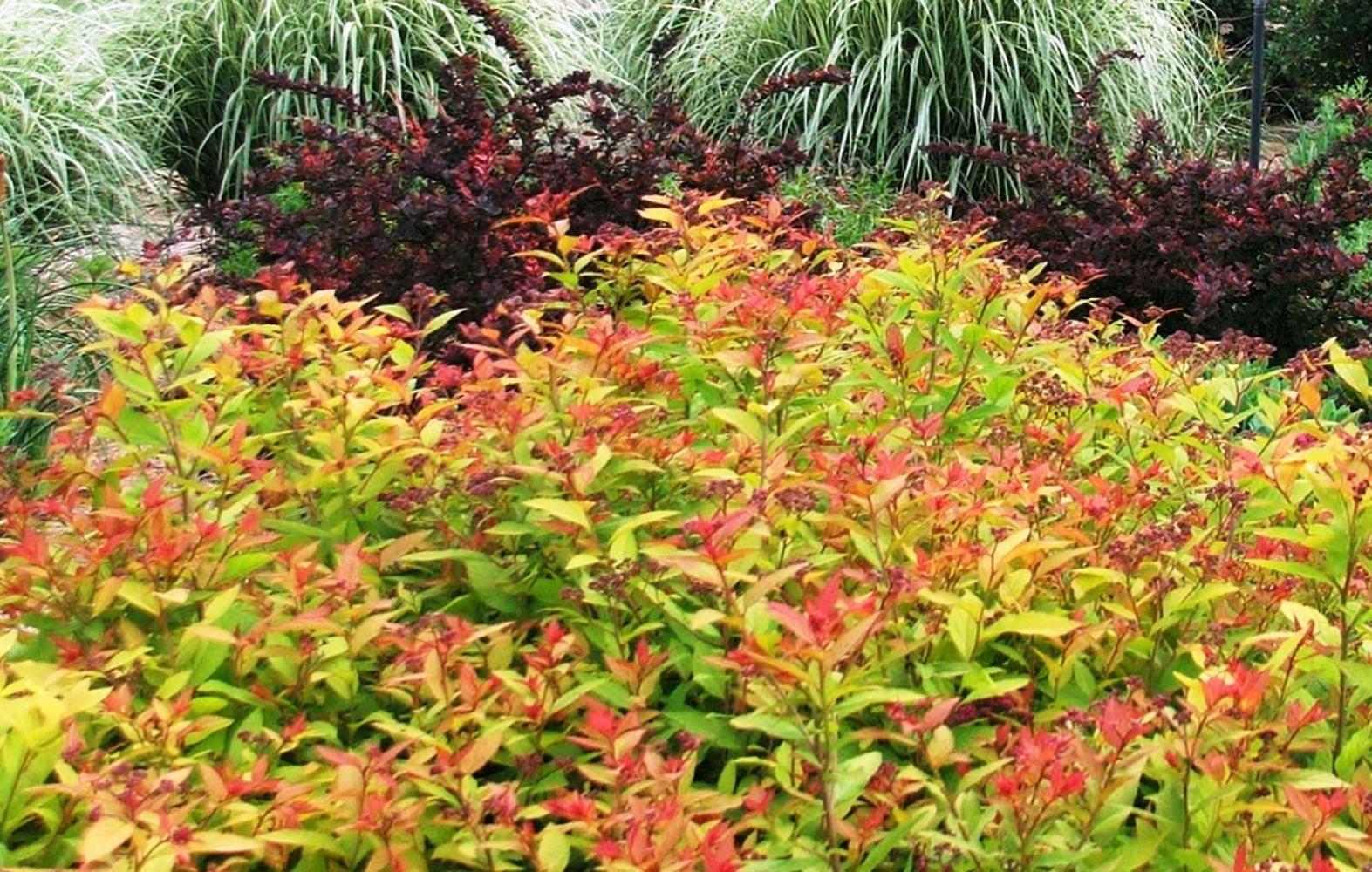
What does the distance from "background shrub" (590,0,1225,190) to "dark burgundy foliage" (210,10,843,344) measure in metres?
2.06

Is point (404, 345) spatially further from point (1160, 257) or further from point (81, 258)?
point (81, 258)

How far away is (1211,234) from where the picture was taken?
14.8ft

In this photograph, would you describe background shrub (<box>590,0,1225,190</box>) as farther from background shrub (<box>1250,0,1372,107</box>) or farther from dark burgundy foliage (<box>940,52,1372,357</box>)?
background shrub (<box>1250,0,1372,107</box>)

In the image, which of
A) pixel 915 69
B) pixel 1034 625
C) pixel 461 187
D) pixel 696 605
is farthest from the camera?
pixel 915 69

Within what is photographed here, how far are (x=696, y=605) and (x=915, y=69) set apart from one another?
5.34 metres

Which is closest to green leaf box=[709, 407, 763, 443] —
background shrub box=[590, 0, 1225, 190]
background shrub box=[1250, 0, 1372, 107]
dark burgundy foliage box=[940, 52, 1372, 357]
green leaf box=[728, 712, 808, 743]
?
green leaf box=[728, 712, 808, 743]

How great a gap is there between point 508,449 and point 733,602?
20.0 inches

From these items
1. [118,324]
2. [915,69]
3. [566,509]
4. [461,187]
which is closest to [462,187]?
[461,187]

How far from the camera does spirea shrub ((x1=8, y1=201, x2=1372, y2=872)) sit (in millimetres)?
1407

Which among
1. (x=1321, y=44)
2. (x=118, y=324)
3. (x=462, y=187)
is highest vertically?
(x=118, y=324)

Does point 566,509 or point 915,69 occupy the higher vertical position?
point 566,509

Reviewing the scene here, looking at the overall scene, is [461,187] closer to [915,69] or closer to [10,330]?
[10,330]

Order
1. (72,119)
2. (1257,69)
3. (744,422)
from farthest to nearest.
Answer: (72,119)
(1257,69)
(744,422)

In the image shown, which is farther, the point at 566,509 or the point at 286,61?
the point at 286,61
